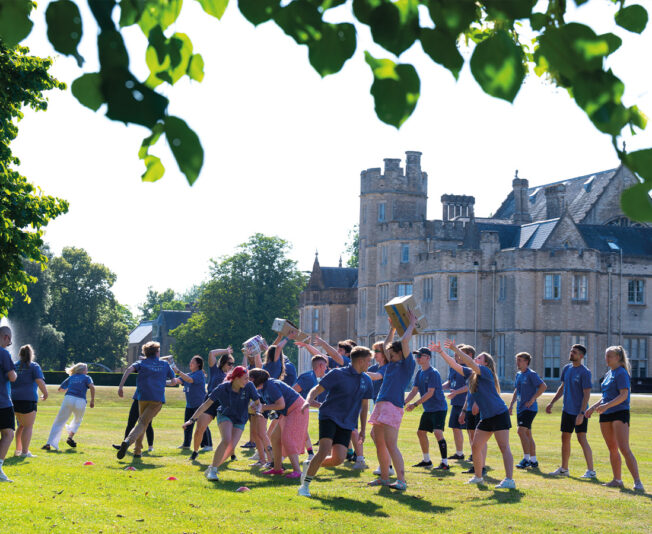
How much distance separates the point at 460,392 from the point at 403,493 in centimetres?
403

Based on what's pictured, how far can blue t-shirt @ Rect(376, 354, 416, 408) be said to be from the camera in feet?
Answer: 38.0

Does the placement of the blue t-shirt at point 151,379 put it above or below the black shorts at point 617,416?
above

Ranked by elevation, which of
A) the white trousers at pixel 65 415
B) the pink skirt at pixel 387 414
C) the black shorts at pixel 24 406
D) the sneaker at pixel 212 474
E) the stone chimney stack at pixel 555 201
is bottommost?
the sneaker at pixel 212 474

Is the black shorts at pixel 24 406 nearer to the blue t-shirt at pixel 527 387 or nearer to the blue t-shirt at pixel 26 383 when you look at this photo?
the blue t-shirt at pixel 26 383

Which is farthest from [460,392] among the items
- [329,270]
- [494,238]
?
[329,270]

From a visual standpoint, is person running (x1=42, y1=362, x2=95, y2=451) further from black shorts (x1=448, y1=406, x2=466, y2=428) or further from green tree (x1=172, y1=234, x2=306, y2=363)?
green tree (x1=172, y1=234, x2=306, y2=363)

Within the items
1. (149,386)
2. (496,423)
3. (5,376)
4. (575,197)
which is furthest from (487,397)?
(575,197)

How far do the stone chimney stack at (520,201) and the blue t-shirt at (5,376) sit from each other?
53.8 meters

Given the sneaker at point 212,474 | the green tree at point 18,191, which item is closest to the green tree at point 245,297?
the green tree at point 18,191

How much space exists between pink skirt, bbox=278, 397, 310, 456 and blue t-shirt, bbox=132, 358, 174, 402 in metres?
2.88

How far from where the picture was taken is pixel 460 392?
15266mm

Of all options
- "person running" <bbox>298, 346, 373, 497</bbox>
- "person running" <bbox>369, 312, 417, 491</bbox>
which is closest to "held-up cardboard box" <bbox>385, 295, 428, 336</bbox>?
"person running" <bbox>369, 312, 417, 491</bbox>

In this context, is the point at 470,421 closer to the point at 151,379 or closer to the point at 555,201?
the point at 151,379

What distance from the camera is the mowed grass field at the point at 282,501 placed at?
913cm
